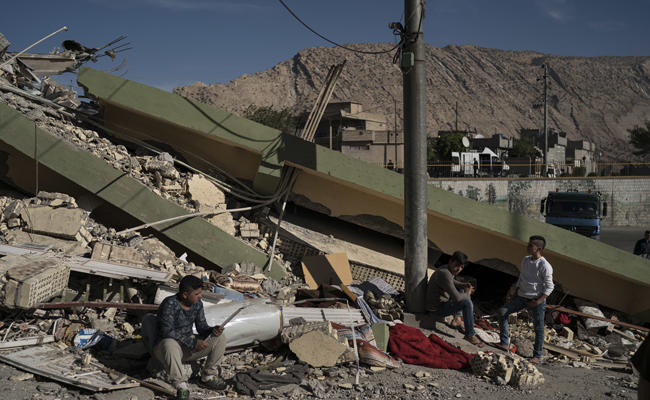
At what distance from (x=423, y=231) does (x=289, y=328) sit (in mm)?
2385

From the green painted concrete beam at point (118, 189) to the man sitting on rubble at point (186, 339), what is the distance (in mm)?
2672

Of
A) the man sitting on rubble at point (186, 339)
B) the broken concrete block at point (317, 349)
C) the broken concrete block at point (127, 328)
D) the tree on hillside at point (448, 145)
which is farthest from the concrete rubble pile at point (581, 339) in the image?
the tree on hillside at point (448, 145)

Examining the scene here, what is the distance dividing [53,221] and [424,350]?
15.6 ft

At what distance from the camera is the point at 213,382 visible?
4.23 meters

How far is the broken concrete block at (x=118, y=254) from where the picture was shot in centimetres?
588

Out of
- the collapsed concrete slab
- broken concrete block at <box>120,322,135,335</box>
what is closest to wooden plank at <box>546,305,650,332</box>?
the collapsed concrete slab

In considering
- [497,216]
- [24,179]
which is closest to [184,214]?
[24,179]

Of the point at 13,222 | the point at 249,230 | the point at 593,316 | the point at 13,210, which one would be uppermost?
the point at 13,210

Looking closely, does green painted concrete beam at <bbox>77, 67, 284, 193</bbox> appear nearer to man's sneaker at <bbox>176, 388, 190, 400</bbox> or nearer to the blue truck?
man's sneaker at <bbox>176, 388, 190, 400</bbox>

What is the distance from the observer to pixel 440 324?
6.32 meters

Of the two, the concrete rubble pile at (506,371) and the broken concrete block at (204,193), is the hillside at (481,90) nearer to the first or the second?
the broken concrete block at (204,193)

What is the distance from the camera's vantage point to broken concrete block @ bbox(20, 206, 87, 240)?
6.03 m

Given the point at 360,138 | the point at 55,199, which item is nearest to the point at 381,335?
the point at 55,199

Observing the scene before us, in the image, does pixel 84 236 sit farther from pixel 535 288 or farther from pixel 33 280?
pixel 535 288
